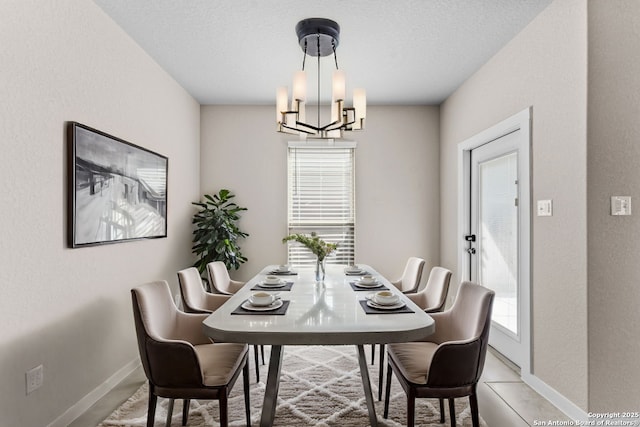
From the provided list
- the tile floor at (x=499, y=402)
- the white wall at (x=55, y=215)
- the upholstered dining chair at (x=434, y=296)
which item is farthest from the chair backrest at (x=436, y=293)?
the white wall at (x=55, y=215)

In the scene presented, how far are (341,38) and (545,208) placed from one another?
1955 millimetres

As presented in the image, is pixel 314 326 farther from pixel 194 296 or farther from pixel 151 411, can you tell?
pixel 194 296

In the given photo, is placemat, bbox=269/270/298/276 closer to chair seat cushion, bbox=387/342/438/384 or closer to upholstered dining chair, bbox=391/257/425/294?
upholstered dining chair, bbox=391/257/425/294

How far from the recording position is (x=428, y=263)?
486 cm

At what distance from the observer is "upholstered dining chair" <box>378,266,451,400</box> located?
2.58 m

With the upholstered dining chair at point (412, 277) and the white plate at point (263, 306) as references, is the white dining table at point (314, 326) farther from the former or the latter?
the upholstered dining chair at point (412, 277)

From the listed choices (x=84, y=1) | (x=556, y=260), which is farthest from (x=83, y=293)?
(x=556, y=260)

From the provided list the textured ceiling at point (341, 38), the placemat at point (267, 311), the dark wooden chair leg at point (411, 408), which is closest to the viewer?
the dark wooden chair leg at point (411, 408)

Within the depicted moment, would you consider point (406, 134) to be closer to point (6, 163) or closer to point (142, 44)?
point (142, 44)

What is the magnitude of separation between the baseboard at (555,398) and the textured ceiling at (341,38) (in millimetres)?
2564

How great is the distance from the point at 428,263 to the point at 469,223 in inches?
37.0

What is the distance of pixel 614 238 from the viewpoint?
221 centimetres

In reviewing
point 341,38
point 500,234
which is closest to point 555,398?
point 500,234

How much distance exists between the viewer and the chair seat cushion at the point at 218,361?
1.86m
